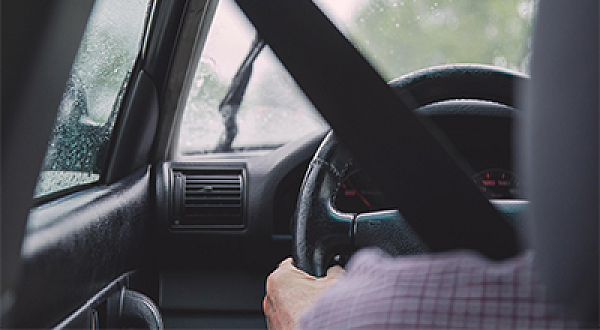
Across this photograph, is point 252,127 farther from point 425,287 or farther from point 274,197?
point 425,287

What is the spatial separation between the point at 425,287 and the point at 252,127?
237 centimetres

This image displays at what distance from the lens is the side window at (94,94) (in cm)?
153

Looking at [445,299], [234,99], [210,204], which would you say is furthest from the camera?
[234,99]

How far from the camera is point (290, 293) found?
1271 mm

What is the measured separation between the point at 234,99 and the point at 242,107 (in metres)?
0.06

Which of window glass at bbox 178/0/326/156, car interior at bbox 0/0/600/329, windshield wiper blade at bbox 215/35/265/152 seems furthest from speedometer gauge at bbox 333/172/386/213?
windshield wiper blade at bbox 215/35/265/152

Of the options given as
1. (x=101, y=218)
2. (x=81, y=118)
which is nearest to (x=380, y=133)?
(x=101, y=218)

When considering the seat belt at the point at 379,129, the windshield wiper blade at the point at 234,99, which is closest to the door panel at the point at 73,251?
the seat belt at the point at 379,129

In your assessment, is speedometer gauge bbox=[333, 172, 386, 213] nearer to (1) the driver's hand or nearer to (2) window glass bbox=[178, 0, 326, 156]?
(1) the driver's hand

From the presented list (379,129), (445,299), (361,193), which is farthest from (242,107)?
(445,299)

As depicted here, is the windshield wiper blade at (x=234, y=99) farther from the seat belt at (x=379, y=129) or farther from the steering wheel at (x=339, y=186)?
the seat belt at (x=379, y=129)

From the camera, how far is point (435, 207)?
922 millimetres

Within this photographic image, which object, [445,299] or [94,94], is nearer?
[445,299]

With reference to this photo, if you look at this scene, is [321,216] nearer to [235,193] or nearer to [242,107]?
[235,193]
